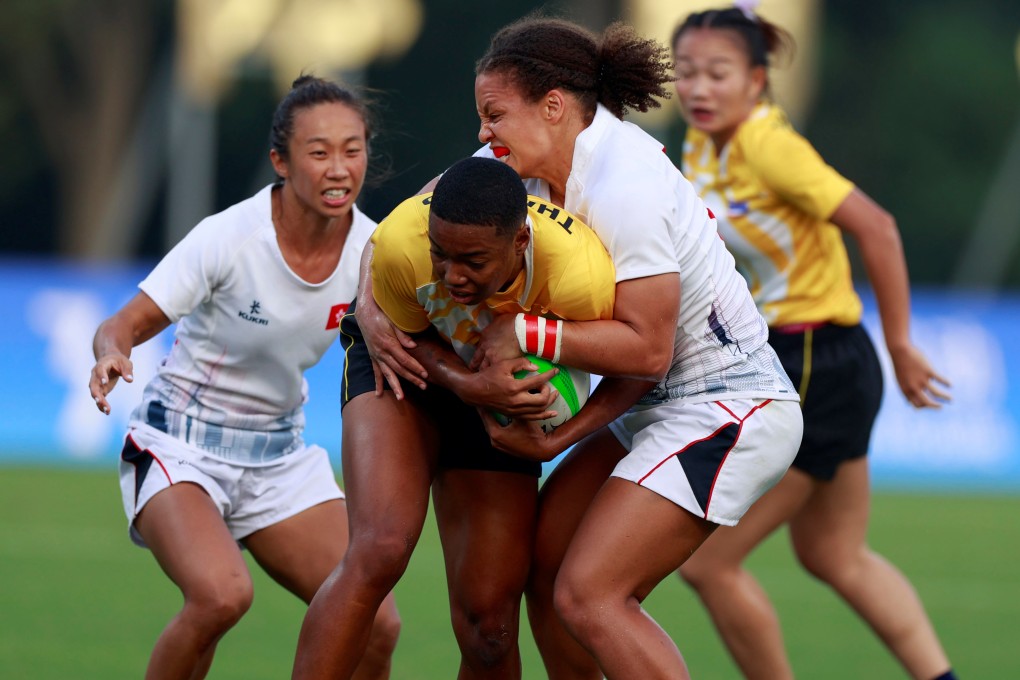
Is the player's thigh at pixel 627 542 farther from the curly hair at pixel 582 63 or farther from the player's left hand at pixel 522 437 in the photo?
the curly hair at pixel 582 63

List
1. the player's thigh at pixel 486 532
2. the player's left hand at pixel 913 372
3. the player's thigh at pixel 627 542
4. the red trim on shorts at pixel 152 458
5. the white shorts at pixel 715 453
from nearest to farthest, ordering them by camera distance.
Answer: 1. the player's thigh at pixel 627 542
2. the white shorts at pixel 715 453
3. the player's thigh at pixel 486 532
4. the red trim on shorts at pixel 152 458
5. the player's left hand at pixel 913 372

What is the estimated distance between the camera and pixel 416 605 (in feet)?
→ 27.3

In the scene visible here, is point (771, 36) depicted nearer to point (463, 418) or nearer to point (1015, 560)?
point (463, 418)

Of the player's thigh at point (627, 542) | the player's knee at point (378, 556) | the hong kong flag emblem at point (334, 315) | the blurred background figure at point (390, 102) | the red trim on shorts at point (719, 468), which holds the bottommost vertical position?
the blurred background figure at point (390, 102)

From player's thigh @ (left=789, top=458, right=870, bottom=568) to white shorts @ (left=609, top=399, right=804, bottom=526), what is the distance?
1579 mm

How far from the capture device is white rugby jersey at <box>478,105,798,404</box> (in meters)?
4.34

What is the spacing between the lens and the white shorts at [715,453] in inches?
176

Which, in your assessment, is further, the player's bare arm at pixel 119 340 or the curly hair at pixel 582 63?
the player's bare arm at pixel 119 340

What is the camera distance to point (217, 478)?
5.43 m

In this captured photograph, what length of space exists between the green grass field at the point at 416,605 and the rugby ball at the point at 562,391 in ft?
7.69

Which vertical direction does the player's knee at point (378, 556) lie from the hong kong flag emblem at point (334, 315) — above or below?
below

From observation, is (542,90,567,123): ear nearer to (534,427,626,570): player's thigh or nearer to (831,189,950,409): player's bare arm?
(534,427,626,570): player's thigh

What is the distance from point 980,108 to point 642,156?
3199 centimetres

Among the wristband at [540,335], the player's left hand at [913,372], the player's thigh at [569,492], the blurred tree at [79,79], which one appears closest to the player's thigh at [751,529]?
the player's left hand at [913,372]
